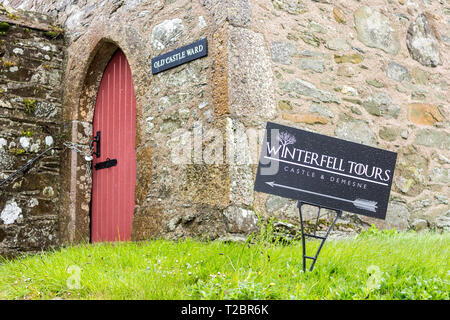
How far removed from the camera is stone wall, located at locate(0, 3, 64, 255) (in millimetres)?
4793

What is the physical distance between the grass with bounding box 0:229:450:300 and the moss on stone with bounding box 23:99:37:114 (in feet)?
6.92

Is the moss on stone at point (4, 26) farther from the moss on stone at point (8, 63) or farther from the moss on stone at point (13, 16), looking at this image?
the moss on stone at point (8, 63)

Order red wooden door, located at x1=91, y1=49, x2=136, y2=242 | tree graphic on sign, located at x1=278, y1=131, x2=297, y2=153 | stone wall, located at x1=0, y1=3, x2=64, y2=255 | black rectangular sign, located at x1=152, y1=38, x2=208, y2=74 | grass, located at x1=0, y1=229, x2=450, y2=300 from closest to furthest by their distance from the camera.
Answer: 1. grass, located at x1=0, y1=229, x2=450, y2=300
2. tree graphic on sign, located at x1=278, y1=131, x2=297, y2=153
3. black rectangular sign, located at x1=152, y1=38, x2=208, y2=74
4. red wooden door, located at x1=91, y1=49, x2=136, y2=242
5. stone wall, located at x1=0, y1=3, x2=64, y2=255

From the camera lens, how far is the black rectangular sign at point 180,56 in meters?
3.68

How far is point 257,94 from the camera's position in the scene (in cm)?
356

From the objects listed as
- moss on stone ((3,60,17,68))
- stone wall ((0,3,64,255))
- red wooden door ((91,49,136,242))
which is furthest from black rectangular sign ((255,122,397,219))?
moss on stone ((3,60,17,68))

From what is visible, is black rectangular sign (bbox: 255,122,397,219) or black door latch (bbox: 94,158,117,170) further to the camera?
black door latch (bbox: 94,158,117,170)

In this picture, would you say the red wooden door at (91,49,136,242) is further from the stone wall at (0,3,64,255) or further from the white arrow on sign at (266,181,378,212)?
the white arrow on sign at (266,181,378,212)

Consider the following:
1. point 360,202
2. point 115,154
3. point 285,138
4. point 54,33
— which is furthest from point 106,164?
point 360,202

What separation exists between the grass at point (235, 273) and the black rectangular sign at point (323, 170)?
380 millimetres

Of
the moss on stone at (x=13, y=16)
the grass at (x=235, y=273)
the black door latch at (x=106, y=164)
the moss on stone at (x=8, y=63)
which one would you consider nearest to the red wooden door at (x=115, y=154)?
the black door latch at (x=106, y=164)

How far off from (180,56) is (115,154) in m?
1.52
